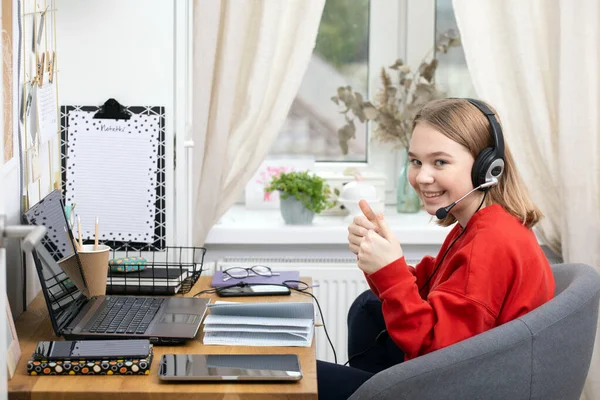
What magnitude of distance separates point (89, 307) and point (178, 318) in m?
0.19

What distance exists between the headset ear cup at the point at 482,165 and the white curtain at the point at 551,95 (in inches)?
45.1

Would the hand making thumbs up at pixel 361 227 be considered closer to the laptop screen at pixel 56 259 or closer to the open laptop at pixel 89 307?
the open laptop at pixel 89 307

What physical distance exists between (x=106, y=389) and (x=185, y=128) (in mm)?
1163

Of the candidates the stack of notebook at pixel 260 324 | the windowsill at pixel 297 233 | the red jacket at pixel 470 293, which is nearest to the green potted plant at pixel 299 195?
the windowsill at pixel 297 233

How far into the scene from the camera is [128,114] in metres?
2.24

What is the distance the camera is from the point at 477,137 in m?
1.59

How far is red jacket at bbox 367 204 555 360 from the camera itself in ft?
4.76

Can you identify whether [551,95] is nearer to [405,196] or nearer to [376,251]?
[405,196]

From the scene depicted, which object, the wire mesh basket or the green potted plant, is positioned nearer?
the wire mesh basket

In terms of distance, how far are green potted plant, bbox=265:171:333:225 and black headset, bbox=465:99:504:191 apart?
120 cm

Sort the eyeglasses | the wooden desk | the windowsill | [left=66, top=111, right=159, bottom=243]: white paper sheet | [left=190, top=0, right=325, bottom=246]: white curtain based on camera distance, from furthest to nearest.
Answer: the windowsill
[left=190, top=0, right=325, bottom=246]: white curtain
[left=66, top=111, right=159, bottom=243]: white paper sheet
the eyeglasses
the wooden desk

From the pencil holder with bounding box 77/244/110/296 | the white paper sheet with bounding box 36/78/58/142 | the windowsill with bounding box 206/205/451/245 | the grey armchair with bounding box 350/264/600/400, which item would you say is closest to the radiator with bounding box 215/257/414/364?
the windowsill with bounding box 206/205/451/245

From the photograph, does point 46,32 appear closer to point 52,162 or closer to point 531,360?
point 52,162

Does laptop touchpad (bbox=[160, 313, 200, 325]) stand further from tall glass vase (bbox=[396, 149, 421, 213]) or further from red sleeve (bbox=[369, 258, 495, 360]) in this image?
tall glass vase (bbox=[396, 149, 421, 213])
